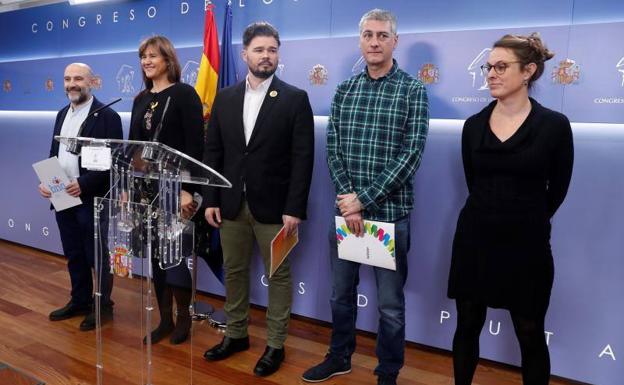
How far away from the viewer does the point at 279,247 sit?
220 centimetres

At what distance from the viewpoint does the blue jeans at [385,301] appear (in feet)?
7.07

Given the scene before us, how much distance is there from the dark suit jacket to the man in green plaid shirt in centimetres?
15

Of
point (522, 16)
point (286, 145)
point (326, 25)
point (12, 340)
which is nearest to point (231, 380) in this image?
point (286, 145)

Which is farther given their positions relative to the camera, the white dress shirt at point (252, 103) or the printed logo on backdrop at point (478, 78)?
the printed logo on backdrop at point (478, 78)

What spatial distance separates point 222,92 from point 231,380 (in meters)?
1.41

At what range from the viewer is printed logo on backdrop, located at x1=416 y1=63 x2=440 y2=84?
8.43ft

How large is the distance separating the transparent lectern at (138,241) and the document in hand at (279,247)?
15.3 inches

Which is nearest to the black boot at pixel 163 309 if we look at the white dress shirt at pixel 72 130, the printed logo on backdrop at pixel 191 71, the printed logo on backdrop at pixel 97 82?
the white dress shirt at pixel 72 130

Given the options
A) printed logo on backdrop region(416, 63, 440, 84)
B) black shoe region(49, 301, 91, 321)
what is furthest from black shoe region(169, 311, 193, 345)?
printed logo on backdrop region(416, 63, 440, 84)

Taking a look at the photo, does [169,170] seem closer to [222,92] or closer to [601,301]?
[222,92]

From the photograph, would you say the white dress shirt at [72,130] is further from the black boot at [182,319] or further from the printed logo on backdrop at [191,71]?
the black boot at [182,319]

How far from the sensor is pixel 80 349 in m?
2.61

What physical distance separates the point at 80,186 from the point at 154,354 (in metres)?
1.43

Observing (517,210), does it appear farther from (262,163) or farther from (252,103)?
(252,103)
